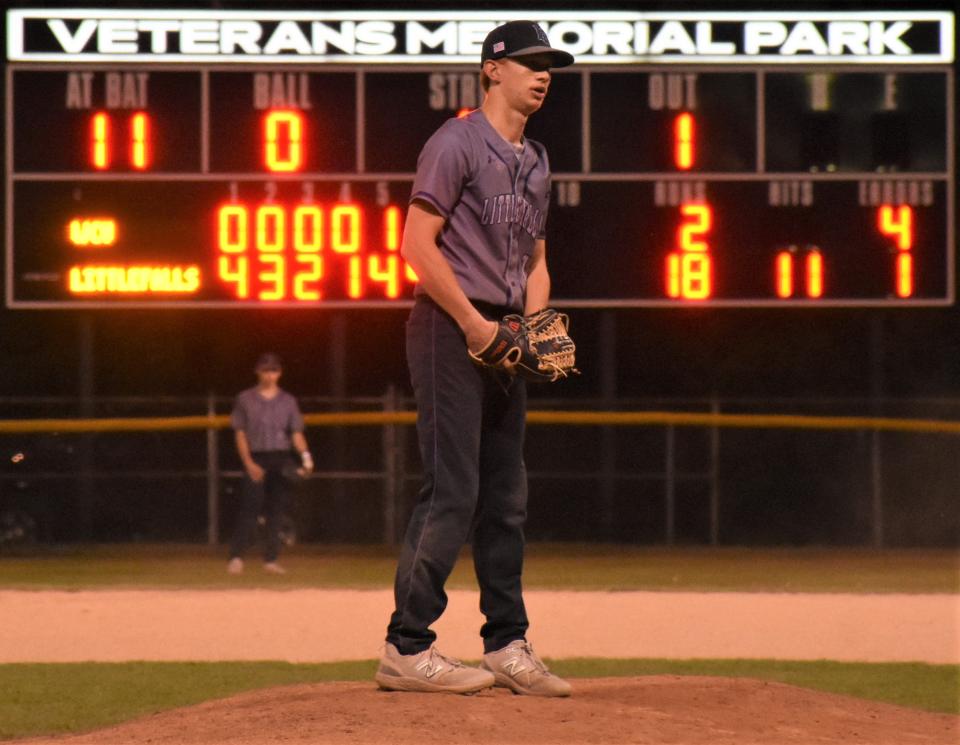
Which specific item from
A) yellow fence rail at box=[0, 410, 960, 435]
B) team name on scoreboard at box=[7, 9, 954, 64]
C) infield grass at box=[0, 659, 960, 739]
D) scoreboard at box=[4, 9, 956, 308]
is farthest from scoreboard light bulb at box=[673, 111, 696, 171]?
infield grass at box=[0, 659, 960, 739]

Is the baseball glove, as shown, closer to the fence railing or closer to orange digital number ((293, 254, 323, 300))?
orange digital number ((293, 254, 323, 300))

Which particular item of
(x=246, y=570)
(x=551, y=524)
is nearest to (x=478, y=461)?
(x=246, y=570)

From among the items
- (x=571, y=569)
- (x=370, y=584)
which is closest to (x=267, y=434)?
(x=370, y=584)

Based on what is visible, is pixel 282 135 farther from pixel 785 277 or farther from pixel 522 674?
pixel 522 674

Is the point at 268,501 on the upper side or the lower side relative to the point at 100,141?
lower

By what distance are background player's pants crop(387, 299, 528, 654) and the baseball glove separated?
100 millimetres

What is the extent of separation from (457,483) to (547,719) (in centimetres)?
66

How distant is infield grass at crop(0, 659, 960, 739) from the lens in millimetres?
5852

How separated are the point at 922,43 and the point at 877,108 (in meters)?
0.57

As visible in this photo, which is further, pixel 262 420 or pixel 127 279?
pixel 127 279

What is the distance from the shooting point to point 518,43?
15.3 ft

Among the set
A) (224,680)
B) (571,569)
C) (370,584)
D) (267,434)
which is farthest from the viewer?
(571,569)

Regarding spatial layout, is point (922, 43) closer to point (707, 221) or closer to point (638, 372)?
point (707, 221)

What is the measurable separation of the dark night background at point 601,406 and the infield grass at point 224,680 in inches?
318
